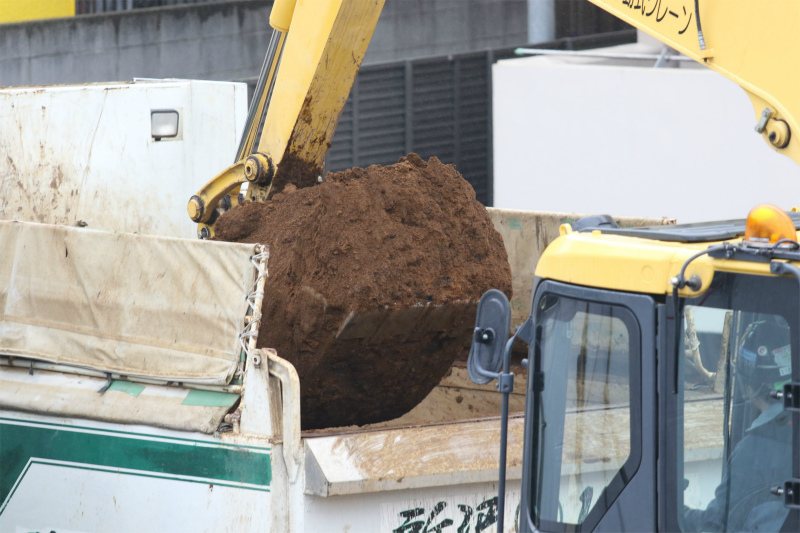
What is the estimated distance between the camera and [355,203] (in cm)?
434

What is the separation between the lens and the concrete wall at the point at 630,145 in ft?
27.6

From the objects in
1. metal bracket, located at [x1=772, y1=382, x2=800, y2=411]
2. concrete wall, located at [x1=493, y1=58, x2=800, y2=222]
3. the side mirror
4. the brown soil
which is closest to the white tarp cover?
the brown soil

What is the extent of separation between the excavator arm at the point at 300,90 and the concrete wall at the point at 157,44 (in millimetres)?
5037

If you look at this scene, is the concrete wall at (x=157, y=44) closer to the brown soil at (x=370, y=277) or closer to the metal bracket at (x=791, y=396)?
the brown soil at (x=370, y=277)

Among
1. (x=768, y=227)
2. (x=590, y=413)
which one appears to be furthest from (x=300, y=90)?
(x=768, y=227)

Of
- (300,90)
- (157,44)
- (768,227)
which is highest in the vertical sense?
(157,44)

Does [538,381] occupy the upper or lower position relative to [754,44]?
lower

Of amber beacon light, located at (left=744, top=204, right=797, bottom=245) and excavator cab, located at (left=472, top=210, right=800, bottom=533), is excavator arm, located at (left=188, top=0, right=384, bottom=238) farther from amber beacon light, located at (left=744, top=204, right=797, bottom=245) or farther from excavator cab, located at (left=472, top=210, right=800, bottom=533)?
amber beacon light, located at (left=744, top=204, right=797, bottom=245)

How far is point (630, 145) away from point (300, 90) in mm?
5039

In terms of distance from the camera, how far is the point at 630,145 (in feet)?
29.9

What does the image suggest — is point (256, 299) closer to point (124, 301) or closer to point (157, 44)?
point (124, 301)

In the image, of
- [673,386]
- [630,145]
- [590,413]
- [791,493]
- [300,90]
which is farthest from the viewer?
[630,145]

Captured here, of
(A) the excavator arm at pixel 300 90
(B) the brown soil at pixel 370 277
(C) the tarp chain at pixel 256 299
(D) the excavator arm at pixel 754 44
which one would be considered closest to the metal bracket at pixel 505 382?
(D) the excavator arm at pixel 754 44

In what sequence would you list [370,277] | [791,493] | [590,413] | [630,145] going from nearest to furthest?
[791,493], [590,413], [370,277], [630,145]
